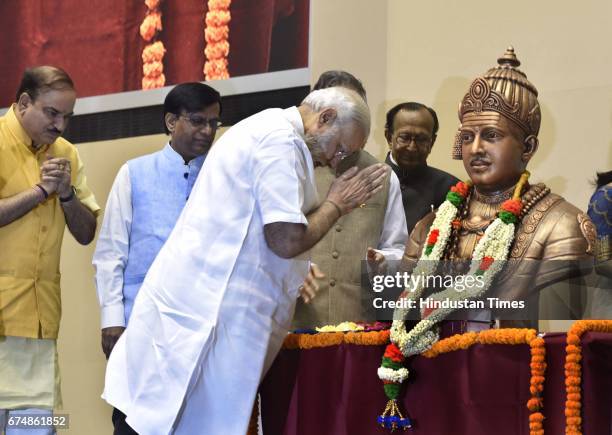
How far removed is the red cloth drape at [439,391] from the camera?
97.7 inches

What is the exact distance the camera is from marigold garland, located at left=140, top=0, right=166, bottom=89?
243 inches

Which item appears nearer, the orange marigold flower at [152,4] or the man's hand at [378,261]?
the man's hand at [378,261]

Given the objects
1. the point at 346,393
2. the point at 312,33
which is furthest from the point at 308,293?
the point at 312,33

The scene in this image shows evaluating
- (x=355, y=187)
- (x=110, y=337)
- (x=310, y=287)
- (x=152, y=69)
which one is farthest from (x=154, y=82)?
(x=355, y=187)

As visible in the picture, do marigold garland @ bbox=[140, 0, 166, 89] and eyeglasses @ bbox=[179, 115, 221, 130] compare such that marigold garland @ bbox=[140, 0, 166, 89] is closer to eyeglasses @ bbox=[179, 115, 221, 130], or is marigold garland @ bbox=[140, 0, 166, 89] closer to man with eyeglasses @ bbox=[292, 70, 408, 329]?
eyeglasses @ bbox=[179, 115, 221, 130]

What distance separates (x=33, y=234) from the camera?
13.3 ft

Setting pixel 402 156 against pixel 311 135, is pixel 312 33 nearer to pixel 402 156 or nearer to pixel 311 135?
pixel 402 156

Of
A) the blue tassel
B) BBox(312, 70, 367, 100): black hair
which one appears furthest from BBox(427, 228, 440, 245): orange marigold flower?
BBox(312, 70, 367, 100): black hair

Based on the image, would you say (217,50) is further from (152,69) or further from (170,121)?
(170,121)

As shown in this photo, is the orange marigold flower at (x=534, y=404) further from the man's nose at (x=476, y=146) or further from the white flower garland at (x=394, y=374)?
the man's nose at (x=476, y=146)

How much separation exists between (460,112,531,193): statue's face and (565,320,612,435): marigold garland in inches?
30.2

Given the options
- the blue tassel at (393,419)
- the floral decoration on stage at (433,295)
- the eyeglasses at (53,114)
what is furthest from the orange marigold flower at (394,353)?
the eyeglasses at (53,114)

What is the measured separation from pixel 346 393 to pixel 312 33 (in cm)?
290

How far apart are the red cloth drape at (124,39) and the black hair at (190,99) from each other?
4.38ft
